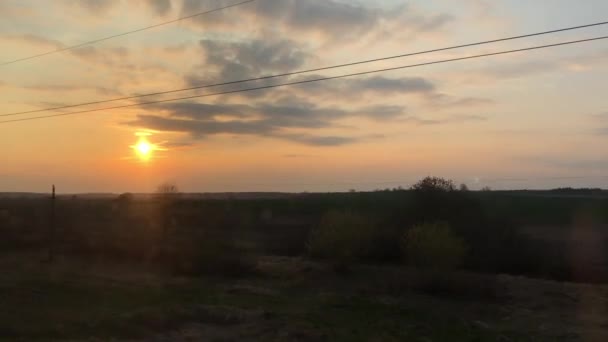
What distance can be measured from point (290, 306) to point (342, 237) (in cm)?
1317

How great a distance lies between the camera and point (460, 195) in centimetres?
4400

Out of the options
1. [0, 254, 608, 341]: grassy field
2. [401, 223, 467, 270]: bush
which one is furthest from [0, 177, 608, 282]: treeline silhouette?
[0, 254, 608, 341]: grassy field

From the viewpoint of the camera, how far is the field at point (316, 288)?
18.8 m

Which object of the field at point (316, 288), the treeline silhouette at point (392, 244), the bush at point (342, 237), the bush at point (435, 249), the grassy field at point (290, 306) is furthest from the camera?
the bush at point (342, 237)

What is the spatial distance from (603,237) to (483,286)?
3794cm

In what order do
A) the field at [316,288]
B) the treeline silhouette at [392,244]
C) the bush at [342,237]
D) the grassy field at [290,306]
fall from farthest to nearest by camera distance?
the bush at [342,237]
the treeline silhouette at [392,244]
the field at [316,288]
the grassy field at [290,306]

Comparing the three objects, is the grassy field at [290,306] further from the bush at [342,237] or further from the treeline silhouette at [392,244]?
the treeline silhouette at [392,244]

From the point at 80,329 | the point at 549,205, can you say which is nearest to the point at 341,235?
the point at 80,329

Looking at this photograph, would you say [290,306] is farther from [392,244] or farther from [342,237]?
[392,244]

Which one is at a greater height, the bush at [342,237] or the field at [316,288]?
the bush at [342,237]

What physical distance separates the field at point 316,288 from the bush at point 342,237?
93mm

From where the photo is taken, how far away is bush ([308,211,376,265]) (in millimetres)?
36375

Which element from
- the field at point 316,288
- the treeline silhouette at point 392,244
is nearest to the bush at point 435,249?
the treeline silhouette at point 392,244

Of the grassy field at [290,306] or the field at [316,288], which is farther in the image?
the field at [316,288]
